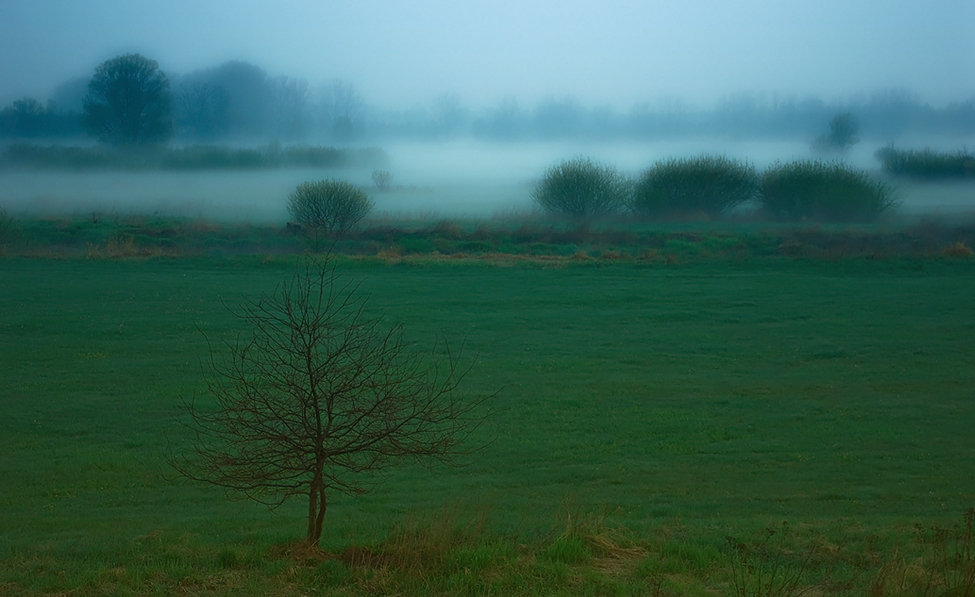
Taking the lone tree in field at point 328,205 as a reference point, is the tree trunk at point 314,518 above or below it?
below

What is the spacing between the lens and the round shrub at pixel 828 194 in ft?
230

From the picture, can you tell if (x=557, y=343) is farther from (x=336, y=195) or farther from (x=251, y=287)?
(x=336, y=195)

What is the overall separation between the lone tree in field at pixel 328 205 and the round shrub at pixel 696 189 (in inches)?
1119

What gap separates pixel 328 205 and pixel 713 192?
37.4 metres

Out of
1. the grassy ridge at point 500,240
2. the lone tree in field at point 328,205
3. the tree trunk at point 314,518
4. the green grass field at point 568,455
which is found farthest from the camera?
the lone tree in field at point 328,205

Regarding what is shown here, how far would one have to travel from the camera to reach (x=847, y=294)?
34.4m

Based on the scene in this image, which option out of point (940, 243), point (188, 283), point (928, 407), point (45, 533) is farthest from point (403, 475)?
point (940, 243)

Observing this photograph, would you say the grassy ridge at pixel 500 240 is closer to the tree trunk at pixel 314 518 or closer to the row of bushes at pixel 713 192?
the row of bushes at pixel 713 192

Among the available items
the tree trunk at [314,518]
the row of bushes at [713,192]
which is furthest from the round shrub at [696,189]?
the tree trunk at [314,518]

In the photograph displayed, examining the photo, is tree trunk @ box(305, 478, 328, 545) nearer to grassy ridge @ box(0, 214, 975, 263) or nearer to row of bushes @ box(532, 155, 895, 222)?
grassy ridge @ box(0, 214, 975, 263)

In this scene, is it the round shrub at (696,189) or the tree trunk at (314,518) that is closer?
the tree trunk at (314,518)

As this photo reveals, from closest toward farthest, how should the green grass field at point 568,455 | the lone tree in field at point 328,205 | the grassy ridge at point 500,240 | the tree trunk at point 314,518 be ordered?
1. the green grass field at point 568,455
2. the tree trunk at point 314,518
3. the grassy ridge at point 500,240
4. the lone tree in field at point 328,205

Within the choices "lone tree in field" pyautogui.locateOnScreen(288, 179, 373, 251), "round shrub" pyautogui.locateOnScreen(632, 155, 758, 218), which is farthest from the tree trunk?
"round shrub" pyautogui.locateOnScreen(632, 155, 758, 218)

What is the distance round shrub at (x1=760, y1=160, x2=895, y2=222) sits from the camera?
7000 centimetres
